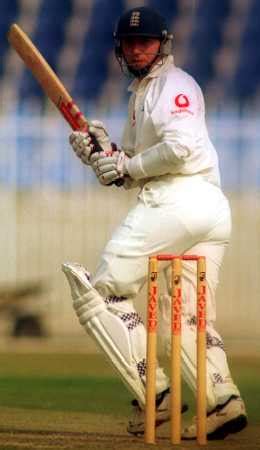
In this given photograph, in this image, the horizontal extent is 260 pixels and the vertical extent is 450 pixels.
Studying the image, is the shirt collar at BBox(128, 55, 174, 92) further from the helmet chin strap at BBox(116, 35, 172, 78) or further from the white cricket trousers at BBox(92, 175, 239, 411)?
the white cricket trousers at BBox(92, 175, 239, 411)

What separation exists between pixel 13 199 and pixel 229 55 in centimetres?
242

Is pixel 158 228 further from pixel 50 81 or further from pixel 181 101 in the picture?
pixel 50 81

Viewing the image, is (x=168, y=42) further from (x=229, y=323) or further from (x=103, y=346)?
(x=229, y=323)

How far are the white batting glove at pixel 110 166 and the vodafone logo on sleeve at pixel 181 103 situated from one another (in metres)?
0.28

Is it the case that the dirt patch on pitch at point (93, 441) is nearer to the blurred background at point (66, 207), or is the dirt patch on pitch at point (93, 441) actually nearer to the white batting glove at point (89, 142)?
the white batting glove at point (89, 142)

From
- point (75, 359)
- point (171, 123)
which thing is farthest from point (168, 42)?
point (75, 359)

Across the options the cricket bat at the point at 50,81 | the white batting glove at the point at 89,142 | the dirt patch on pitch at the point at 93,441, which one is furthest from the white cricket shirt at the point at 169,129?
the dirt patch on pitch at the point at 93,441

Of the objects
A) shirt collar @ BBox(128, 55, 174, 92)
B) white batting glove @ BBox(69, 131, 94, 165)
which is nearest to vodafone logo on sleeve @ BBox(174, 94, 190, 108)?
shirt collar @ BBox(128, 55, 174, 92)

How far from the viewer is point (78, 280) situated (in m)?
6.19

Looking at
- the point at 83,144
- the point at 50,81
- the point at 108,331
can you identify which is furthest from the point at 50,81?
the point at 108,331

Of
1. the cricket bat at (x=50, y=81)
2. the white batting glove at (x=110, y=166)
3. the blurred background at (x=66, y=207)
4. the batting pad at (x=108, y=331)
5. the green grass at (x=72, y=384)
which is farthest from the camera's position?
the blurred background at (x=66, y=207)

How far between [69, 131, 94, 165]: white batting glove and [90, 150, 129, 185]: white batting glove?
0.11 ft

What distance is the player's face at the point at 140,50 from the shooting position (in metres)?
6.39

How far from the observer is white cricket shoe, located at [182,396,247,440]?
615 cm
